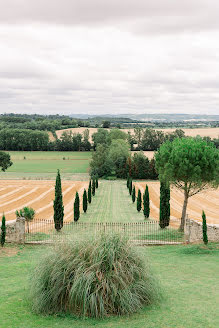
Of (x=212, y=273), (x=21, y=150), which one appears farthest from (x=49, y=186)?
(x=21, y=150)

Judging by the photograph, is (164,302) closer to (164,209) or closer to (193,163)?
(193,163)

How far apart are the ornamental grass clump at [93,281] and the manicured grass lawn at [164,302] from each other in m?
0.28

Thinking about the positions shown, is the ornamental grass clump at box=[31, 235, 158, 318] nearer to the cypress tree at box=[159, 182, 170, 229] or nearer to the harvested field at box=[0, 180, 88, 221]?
the cypress tree at box=[159, 182, 170, 229]

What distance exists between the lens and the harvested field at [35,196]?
34094mm

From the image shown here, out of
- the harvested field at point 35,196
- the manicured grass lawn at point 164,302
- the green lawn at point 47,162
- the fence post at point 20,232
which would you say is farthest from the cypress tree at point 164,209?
the green lawn at point 47,162

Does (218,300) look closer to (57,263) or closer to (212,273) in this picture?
(212,273)

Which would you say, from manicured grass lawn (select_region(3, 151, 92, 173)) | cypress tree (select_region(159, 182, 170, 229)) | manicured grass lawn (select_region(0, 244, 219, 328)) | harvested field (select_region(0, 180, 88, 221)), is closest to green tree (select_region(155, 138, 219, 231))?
cypress tree (select_region(159, 182, 170, 229))

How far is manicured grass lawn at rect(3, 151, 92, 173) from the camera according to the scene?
248ft

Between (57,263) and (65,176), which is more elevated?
(57,263)

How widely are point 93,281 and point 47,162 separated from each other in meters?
78.0

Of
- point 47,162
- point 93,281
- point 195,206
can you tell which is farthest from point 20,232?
point 47,162

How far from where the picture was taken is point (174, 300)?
29.7 ft

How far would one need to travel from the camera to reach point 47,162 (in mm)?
84938

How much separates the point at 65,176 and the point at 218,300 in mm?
58286
